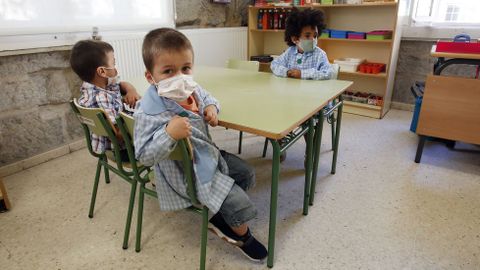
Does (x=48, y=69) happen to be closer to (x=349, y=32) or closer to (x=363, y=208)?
(x=363, y=208)

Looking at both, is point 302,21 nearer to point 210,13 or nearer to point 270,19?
point 210,13

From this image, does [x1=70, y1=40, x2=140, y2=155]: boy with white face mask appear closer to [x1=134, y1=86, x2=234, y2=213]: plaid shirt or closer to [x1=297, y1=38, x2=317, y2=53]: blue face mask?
[x1=134, y1=86, x2=234, y2=213]: plaid shirt

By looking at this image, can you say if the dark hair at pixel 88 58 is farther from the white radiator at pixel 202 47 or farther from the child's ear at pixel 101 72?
the white radiator at pixel 202 47

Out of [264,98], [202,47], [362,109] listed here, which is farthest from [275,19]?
→ [264,98]

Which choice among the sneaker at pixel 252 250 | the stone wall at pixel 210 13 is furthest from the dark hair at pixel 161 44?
the stone wall at pixel 210 13

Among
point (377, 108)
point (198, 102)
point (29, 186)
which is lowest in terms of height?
point (29, 186)

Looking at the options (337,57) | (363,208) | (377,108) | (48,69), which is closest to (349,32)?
(337,57)

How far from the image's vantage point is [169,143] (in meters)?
1.02

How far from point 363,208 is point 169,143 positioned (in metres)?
1.29

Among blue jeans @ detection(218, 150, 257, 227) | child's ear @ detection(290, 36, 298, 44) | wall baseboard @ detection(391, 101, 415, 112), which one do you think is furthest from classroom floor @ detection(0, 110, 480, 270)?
wall baseboard @ detection(391, 101, 415, 112)

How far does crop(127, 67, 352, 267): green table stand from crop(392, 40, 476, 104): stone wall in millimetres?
2017

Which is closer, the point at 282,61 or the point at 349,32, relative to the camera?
the point at 282,61

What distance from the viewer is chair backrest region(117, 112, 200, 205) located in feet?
3.48

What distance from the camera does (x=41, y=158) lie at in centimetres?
238
